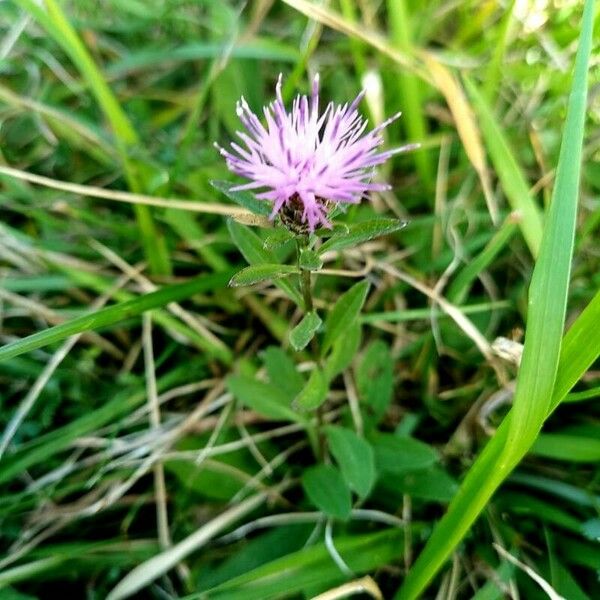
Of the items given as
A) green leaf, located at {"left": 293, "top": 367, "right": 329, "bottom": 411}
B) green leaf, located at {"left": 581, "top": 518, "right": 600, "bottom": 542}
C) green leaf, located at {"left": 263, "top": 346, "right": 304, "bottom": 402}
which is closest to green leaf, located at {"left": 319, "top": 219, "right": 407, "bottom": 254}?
green leaf, located at {"left": 293, "top": 367, "right": 329, "bottom": 411}

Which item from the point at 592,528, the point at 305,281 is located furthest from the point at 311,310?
the point at 592,528

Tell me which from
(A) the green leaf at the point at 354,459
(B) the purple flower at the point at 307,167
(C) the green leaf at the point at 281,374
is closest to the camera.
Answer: (B) the purple flower at the point at 307,167

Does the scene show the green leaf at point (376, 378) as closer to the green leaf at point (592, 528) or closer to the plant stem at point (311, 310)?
the plant stem at point (311, 310)

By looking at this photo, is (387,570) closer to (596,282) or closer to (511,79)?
(596,282)

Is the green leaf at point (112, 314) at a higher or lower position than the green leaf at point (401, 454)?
higher

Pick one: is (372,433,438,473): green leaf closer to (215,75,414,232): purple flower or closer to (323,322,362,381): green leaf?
(323,322,362,381): green leaf

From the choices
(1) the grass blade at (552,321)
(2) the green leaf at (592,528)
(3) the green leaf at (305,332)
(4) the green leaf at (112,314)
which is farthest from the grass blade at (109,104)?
(2) the green leaf at (592,528)

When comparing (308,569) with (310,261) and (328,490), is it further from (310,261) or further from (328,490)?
(310,261)
